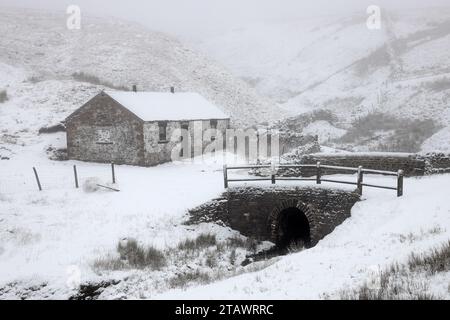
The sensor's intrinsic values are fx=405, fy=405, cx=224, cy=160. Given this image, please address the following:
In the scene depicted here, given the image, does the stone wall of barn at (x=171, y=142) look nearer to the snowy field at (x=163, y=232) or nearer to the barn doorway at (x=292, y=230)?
the snowy field at (x=163, y=232)

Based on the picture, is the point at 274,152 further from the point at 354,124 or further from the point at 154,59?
the point at 154,59

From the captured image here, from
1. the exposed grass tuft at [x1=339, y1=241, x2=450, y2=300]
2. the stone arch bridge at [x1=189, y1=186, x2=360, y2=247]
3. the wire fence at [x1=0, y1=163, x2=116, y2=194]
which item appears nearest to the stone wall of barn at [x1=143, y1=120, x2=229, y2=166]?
the wire fence at [x1=0, y1=163, x2=116, y2=194]

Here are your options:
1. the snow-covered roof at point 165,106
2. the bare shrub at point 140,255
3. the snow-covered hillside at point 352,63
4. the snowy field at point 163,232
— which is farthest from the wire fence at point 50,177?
A: the snow-covered hillside at point 352,63

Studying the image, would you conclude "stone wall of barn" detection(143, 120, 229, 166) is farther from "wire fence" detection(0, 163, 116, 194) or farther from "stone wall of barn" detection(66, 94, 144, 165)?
"wire fence" detection(0, 163, 116, 194)

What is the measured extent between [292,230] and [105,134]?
15640 millimetres

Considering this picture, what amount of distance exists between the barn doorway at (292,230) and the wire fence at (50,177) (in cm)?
924

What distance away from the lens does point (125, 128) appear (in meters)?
27.7

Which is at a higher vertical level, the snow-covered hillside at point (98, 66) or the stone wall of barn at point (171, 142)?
the snow-covered hillside at point (98, 66)

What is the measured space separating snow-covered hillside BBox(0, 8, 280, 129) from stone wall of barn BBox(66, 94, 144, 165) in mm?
7968

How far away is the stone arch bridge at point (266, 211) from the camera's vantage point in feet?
53.6

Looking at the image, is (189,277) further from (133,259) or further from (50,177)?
(50,177)

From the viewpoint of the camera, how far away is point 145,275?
535 inches

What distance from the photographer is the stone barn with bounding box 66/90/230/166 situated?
27.5 m

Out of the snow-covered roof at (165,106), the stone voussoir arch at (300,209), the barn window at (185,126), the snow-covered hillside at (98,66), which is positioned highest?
the snow-covered hillside at (98,66)
